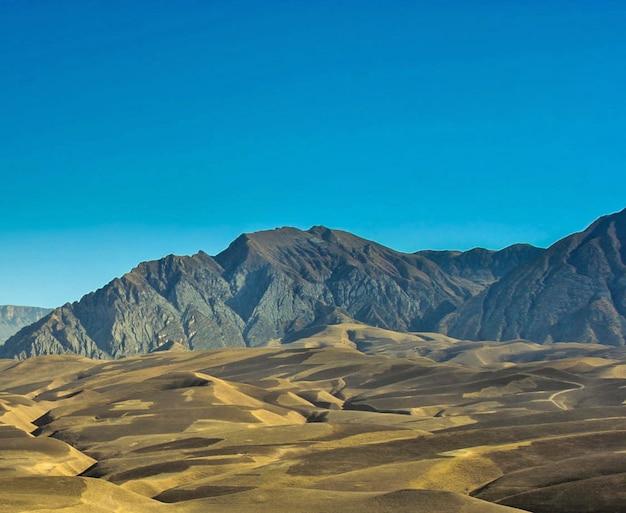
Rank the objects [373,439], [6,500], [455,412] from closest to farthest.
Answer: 1. [6,500]
2. [373,439]
3. [455,412]

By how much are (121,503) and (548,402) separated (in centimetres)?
13712

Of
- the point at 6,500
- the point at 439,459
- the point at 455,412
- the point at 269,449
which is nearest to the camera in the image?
the point at 6,500

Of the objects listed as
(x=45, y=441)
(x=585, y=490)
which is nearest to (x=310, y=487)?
(x=585, y=490)

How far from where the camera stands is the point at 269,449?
125562mm

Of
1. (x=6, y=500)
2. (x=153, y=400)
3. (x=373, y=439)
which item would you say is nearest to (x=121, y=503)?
(x=6, y=500)

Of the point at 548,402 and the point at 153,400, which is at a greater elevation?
the point at 153,400

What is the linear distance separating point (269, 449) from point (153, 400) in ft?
260

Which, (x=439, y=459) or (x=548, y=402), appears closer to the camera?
(x=439, y=459)

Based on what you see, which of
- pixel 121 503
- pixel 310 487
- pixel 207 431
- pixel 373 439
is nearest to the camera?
pixel 121 503

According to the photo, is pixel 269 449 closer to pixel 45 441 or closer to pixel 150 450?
pixel 150 450

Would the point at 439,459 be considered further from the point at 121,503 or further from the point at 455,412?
the point at 455,412

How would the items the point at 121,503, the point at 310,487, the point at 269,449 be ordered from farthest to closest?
the point at 269,449
the point at 310,487
the point at 121,503

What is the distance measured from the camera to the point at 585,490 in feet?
266

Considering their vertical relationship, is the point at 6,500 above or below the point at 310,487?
above
